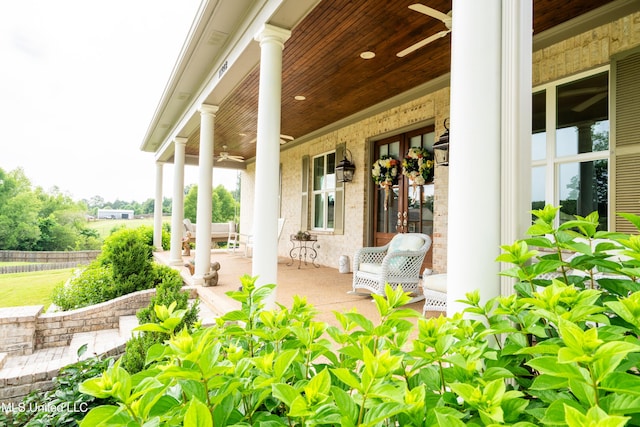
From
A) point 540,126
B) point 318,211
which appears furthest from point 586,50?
point 318,211

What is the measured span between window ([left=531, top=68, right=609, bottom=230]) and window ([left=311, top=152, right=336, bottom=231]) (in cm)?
432

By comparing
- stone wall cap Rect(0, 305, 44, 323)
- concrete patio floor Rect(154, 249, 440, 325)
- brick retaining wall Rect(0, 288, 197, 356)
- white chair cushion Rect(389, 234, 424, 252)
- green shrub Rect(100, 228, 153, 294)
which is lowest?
brick retaining wall Rect(0, 288, 197, 356)

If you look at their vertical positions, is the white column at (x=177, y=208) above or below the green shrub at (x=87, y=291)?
above

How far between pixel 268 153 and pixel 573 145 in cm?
323

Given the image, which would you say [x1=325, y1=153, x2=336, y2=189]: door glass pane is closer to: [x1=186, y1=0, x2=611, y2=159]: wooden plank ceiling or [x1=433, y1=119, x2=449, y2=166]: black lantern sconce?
[x1=186, y1=0, x2=611, y2=159]: wooden plank ceiling

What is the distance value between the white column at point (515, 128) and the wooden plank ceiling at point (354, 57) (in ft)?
7.13

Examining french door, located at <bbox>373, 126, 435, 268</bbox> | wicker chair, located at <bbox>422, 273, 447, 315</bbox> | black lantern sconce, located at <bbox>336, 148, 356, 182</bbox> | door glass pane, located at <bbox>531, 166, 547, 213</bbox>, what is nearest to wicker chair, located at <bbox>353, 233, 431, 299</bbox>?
wicker chair, located at <bbox>422, 273, 447, 315</bbox>

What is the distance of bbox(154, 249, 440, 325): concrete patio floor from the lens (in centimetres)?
404

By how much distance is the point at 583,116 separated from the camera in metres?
3.63

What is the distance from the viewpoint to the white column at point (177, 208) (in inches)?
294

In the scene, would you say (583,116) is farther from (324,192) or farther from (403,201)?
(324,192)

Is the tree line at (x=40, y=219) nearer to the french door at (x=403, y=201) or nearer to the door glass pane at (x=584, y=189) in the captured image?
the french door at (x=403, y=201)

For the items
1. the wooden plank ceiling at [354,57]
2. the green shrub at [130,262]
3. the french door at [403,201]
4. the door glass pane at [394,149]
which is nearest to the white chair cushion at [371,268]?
the french door at [403,201]

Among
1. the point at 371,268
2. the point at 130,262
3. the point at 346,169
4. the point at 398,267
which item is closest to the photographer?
the point at 398,267
